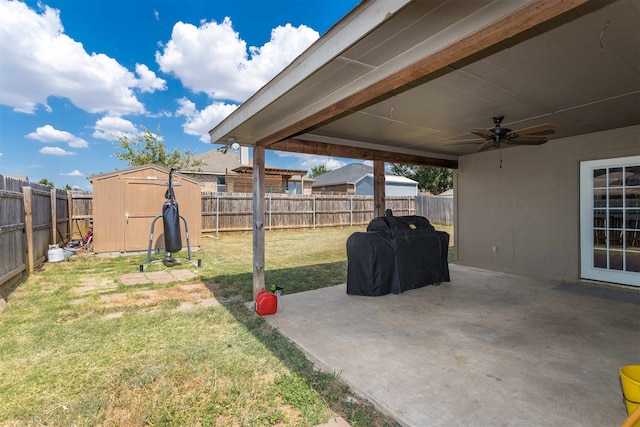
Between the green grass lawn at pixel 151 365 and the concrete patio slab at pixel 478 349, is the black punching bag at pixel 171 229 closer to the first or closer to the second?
the green grass lawn at pixel 151 365

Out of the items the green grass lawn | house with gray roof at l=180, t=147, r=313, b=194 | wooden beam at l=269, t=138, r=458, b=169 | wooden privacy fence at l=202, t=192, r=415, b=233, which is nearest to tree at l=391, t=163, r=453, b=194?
wooden privacy fence at l=202, t=192, r=415, b=233

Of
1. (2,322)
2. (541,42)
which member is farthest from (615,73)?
(2,322)

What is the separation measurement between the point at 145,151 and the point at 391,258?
15.5 metres

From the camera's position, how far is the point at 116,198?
7.32 metres

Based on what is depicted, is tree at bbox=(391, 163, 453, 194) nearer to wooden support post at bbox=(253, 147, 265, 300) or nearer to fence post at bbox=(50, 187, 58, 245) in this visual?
fence post at bbox=(50, 187, 58, 245)

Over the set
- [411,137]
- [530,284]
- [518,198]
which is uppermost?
[411,137]

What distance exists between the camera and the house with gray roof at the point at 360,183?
22500mm

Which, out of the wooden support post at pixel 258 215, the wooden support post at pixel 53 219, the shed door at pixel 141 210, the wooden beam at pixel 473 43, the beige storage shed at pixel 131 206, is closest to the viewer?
the wooden beam at pixel 473 43

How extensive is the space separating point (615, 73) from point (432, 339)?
2.69 m

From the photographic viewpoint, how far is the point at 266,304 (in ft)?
11.0

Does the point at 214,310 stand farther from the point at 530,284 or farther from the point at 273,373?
the point at 530,284

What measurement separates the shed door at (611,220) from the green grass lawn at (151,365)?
444 cm

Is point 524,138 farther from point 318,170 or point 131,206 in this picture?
point 318,170

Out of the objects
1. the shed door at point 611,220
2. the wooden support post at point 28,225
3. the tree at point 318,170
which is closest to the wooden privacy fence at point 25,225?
the wooden support post at point 28,225
